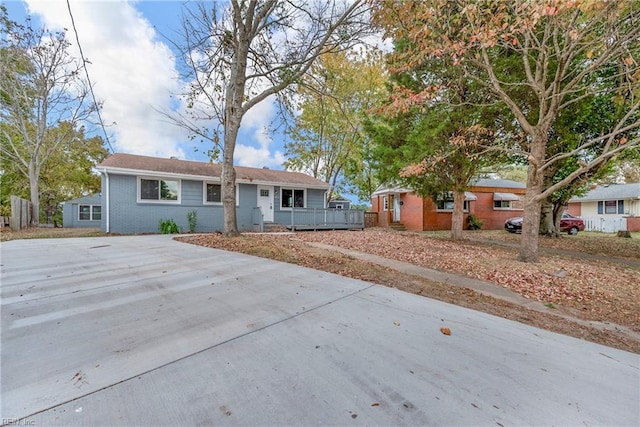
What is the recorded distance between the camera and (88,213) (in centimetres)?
1983

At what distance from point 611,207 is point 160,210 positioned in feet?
108

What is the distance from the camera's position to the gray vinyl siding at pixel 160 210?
37.0 feet

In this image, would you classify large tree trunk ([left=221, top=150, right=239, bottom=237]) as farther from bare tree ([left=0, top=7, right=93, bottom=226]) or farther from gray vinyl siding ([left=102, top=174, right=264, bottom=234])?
bare tree ([left=0, top=7, right=93, bottom=226])

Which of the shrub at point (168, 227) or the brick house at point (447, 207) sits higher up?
the brick house at point (447, 207)

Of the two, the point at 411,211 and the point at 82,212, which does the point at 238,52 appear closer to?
the point at 411,211

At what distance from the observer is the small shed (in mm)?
19219

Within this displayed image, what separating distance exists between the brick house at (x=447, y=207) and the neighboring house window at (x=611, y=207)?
8.49 metres

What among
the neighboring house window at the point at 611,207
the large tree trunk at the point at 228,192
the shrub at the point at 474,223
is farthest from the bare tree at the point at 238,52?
the neighboring house window at the point at 611,207

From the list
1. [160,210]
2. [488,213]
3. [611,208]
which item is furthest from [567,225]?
[160,210]

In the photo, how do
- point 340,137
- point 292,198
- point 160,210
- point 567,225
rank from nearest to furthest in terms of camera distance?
point 160,210, point 292,198, point 567,225, point 340,137

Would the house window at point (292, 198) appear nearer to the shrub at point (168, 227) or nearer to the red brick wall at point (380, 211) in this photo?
the shrub at point (168, 227)

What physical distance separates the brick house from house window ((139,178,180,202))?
1228 cm

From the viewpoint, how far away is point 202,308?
3.28 meters

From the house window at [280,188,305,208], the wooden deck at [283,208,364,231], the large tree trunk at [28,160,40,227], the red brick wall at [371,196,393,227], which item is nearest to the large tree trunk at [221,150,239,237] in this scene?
the wooden deck at [283,208,364,231]
